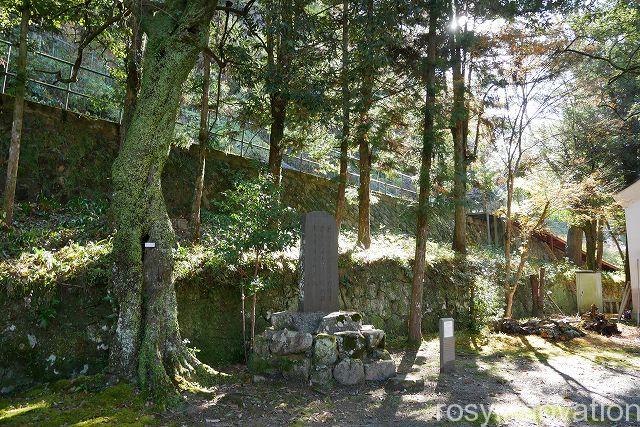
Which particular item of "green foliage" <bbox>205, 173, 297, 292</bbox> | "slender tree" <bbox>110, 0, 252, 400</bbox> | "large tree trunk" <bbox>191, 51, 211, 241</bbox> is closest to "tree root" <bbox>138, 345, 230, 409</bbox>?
"slender tree" <bbox>110, 0, 252, 400</bbox>

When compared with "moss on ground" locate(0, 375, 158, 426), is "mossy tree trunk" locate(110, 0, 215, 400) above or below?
above

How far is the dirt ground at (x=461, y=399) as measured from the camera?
17.9 ft

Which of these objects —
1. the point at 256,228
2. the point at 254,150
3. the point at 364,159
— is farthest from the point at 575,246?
the point at 256,228

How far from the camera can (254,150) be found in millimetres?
17531

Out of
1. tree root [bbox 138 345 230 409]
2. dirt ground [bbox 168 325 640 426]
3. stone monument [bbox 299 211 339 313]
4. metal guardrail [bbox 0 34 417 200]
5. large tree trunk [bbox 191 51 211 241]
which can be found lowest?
dirt ground [bbox 168 325 640 426]

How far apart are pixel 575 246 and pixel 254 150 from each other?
1879 centimetres

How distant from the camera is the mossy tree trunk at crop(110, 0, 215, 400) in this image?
5.91m

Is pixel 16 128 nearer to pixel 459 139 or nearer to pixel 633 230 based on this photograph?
pixel 459 139

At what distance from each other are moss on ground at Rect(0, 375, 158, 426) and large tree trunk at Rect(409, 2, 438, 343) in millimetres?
6439

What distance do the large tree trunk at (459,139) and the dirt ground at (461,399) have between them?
393cm

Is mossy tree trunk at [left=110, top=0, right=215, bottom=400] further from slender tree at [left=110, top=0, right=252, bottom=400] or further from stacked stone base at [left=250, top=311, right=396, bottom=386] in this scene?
stacked stone base at [left=250, top=311, right=396, bottom=386]

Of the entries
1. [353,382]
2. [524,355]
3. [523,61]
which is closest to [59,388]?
[353,382]

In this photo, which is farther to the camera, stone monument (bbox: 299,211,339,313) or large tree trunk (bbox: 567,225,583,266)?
large tree trunk (bbox: 567,225,583,266)

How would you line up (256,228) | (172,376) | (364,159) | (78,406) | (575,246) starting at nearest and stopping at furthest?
(78,406)
(172,376)
(256,228)
(364,159)
(575,246)
